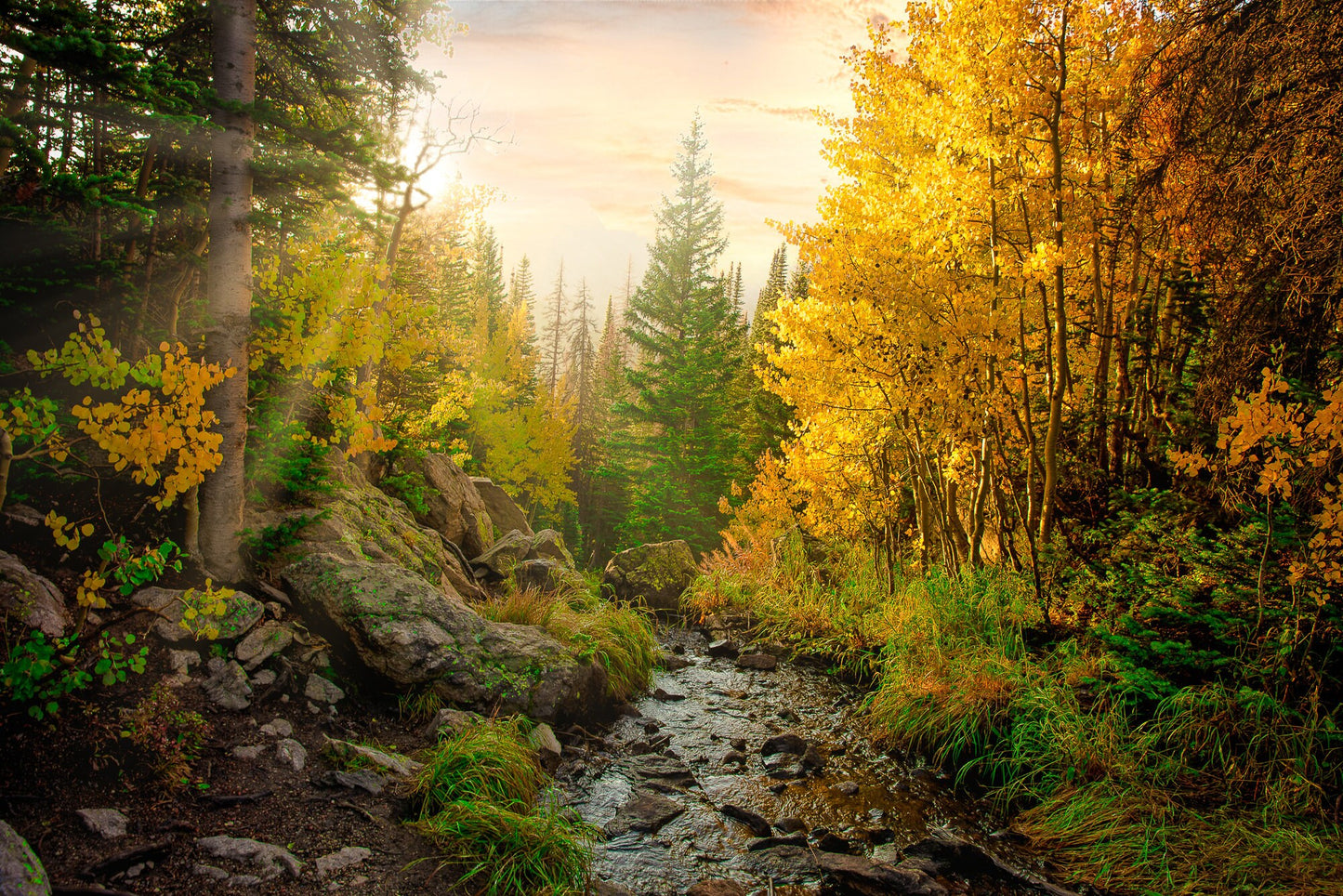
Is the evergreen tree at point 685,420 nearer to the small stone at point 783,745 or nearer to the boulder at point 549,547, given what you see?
the boulder at point 549,547

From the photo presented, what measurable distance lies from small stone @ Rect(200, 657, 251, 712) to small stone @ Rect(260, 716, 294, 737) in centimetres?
20

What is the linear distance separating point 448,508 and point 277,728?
6.07 meters

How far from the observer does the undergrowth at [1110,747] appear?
3549 millimetres

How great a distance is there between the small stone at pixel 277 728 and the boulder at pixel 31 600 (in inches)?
47.1

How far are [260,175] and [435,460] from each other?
6130 millimetres

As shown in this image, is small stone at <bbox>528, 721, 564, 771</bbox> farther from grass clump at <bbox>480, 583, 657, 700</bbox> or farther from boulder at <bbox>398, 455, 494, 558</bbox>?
boulder at <bbox>398, 455, 494, 558</bbox>

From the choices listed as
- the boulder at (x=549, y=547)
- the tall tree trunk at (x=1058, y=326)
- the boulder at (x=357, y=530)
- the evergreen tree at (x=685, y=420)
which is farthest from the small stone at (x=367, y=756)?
the evergreen tree at (x=685, y=420)

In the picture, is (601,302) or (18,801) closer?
(18,801)

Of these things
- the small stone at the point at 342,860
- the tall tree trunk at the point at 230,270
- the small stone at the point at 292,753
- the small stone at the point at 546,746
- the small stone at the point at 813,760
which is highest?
the tall tree trunk at the point at 230,270

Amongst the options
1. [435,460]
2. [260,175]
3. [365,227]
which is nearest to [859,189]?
[365,227]

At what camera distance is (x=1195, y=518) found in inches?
205

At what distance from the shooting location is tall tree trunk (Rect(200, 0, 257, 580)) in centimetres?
456

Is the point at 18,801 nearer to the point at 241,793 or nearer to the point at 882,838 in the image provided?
the point at 241,793

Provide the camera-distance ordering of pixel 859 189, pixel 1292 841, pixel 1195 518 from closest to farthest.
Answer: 1. pixel 1292 841
2. pixel 1195 518
3. pixel 859 189
